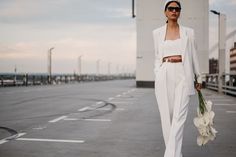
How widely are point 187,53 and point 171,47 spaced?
19cm

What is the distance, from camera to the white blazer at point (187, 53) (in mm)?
4942

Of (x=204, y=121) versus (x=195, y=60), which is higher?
(x=195, y=60)

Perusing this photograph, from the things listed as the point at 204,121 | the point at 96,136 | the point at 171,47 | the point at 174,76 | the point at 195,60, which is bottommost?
the point at 96,136

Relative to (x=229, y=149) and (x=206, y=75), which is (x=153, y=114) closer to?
(x=229, y=149)

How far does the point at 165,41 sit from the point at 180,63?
0.32 m

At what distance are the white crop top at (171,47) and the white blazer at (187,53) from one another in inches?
1.8

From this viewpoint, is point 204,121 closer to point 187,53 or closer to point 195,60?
point 195,60

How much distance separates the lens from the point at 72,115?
11.3 metres

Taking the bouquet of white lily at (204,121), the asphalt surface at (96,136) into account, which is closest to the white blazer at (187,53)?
the bouquet of white lily at (204,121)

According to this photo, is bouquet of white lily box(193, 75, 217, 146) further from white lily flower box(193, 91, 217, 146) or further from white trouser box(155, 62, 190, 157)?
white trouser box(155, 62, 190, 157)

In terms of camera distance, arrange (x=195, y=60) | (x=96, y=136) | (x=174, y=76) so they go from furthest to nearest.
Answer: (x=96, y=136)
(x=195, y=60)
(x=174, y=76)

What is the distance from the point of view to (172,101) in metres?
5.01

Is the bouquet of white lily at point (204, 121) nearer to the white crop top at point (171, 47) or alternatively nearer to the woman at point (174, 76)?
the woman at point (174, 76)

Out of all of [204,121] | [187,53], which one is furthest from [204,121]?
[187,53]
